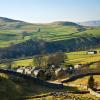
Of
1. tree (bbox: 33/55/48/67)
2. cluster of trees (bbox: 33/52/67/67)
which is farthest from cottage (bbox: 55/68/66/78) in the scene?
tree (bbox: 33/55/48/67)

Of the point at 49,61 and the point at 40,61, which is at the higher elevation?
the point at 49,61

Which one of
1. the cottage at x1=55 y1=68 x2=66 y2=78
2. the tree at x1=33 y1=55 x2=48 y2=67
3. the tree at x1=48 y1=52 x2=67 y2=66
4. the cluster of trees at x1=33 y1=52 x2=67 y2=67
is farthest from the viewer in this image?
the tree at x1=48 y1=52 x2=67 y2=66

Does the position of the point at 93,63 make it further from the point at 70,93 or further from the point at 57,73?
the point at 70,93

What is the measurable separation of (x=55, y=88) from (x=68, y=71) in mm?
46361

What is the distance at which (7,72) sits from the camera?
7175 cm

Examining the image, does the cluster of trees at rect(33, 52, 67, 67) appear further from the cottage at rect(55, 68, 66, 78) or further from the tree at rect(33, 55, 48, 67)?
the cottage at rect(55, 68, 66, 78)

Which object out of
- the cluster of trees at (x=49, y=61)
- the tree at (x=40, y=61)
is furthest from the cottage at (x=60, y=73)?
the tree at (x=40, y=61)

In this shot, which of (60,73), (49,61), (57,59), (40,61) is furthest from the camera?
(57,59)

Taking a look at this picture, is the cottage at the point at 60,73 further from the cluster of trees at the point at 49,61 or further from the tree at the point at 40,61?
the tree at the point at 40,61

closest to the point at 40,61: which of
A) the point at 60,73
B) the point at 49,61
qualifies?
the point at 49,61

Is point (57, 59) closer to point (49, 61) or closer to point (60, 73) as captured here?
point (49, 61)

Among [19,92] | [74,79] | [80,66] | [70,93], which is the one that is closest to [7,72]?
[19,92]

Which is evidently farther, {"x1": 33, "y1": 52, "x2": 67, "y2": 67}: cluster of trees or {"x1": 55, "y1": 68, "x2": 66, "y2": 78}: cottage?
{"x1": 33, "y1": 52, "x2": 67, "y2": 67}: cluster of trees

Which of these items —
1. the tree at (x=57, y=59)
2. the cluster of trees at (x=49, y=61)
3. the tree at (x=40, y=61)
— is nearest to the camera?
the tree at (x=40, y=61)
